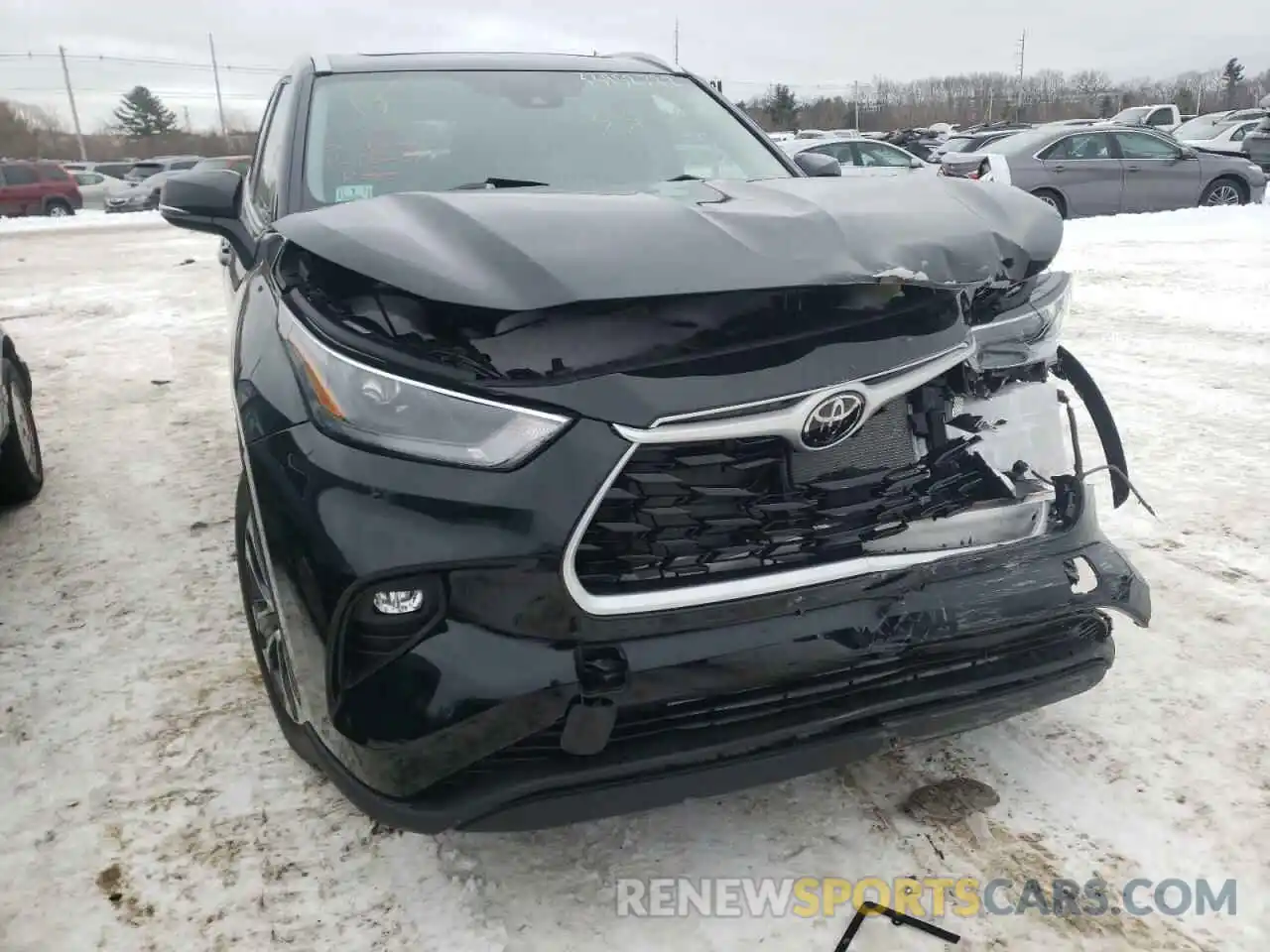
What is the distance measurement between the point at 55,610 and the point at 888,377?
265 cm

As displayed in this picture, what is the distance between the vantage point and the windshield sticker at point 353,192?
2.64 m

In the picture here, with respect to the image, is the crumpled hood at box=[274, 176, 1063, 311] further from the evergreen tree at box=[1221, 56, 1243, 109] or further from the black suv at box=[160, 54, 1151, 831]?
the evergreen tree at box=[1221, 56, 1243, 109]

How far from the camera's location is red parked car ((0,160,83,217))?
79.9 ft

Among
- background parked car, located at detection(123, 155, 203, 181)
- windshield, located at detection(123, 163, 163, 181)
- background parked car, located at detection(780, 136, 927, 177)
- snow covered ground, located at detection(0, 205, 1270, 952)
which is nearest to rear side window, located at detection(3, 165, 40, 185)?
background parked car, located at detection(123, 155, 203, 181)

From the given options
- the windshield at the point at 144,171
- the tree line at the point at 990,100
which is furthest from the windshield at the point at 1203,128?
the windshield at the point at 144,171

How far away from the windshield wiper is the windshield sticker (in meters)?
0.22

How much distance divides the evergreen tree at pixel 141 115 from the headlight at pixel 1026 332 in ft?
266

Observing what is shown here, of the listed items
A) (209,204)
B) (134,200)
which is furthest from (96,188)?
(209,204)

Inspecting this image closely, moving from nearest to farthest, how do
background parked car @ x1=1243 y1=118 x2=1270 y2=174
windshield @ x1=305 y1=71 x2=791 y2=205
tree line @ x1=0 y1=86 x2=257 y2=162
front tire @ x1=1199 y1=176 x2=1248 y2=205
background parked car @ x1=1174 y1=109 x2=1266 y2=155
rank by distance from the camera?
windshield @ x1=305 y1=71 x2=791 y2=205
front tire @ x1=1199 y1=176 x2=1248 y2=205
background parked car @ x1=1243 y1=118 x2=1270 y2=174
background parked car @ x1=1174 y1=109 x2=1266 y2=155
tree line @ x1=0 y1=86 x2=257 y2=162

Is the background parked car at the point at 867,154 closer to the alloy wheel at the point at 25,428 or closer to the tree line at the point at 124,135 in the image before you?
the alloy wheel at the point at 25,428

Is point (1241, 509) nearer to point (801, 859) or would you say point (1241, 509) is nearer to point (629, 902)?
point (801, 859)

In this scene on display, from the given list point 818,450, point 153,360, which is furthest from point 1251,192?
point 818,450

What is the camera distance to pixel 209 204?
279 cm

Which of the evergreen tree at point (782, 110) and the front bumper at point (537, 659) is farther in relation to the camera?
the evergreen tree at point (782, 110)
